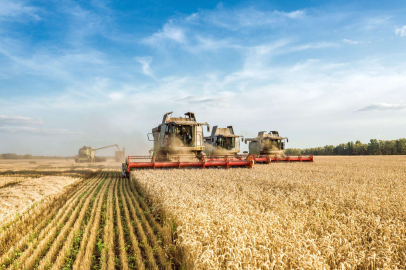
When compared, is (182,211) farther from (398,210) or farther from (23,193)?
(23,193)

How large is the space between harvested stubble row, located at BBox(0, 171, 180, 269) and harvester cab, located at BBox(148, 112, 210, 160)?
9.27 metres

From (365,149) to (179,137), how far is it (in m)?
64.7

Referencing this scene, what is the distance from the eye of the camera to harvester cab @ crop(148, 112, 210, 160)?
58.2 ft

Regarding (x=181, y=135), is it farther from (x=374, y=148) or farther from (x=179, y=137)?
(x=374, y=148)

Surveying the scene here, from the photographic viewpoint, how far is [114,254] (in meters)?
5.11

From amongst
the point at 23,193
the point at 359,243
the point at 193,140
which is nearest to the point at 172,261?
the point at 359,243

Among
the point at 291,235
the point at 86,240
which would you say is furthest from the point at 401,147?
the point at 86,240

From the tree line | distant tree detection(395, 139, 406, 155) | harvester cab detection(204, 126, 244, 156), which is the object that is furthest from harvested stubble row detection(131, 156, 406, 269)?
the tree line

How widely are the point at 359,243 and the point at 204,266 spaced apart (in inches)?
108

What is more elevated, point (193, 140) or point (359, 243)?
point (193, 140)

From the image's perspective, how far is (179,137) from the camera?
1789 cm

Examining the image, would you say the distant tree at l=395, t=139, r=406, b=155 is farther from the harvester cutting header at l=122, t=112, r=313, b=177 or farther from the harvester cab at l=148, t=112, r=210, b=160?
the harvester cab at l=148, t=112, r=210, b=160

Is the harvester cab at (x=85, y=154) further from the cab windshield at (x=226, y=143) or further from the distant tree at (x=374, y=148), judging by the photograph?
the distant tree at (x=374, y=148)

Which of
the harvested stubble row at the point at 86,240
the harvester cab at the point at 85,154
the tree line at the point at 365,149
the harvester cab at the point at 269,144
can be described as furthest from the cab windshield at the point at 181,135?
the tree line at the point at 365,149
